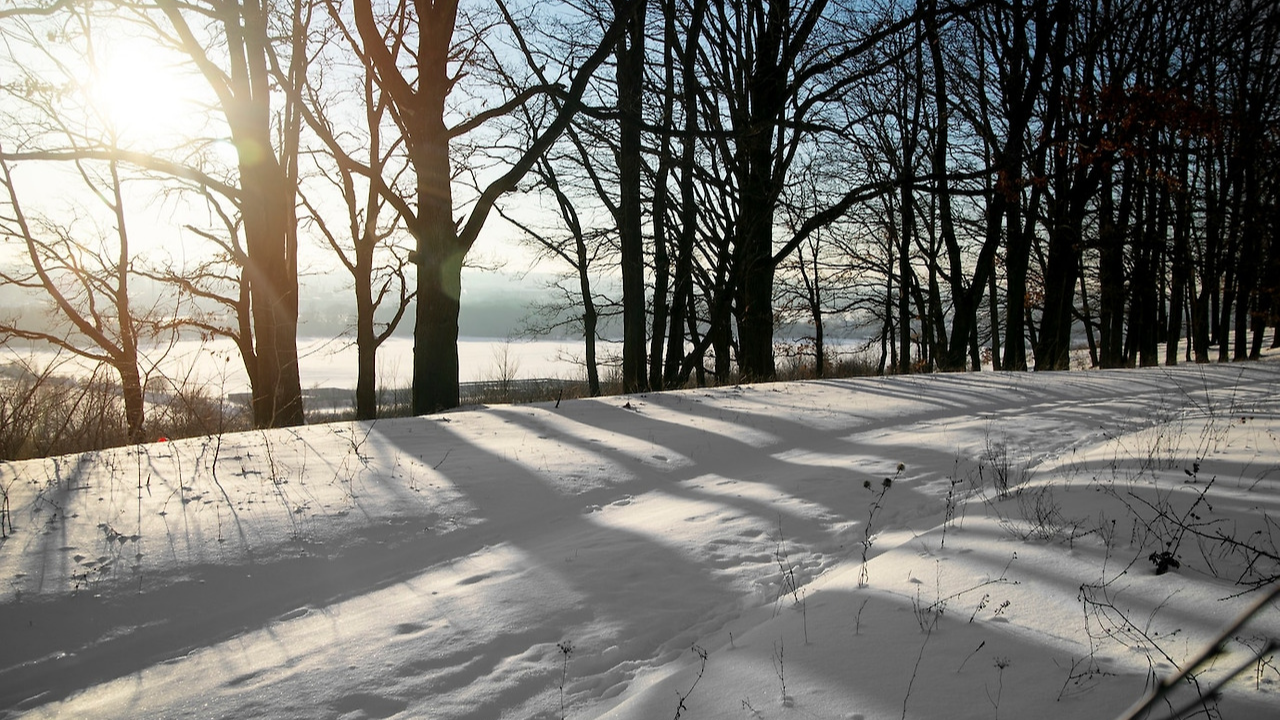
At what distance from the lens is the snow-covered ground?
2.54 m

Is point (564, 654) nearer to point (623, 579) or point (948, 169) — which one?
point (623, 579)

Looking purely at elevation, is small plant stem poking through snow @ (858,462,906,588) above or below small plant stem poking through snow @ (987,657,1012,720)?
above

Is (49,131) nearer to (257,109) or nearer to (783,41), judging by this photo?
(257,109)

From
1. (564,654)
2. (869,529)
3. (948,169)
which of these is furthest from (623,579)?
(948,169)

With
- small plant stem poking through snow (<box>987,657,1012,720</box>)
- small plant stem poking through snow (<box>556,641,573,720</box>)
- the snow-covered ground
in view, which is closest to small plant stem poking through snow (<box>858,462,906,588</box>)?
the snow-covered ground

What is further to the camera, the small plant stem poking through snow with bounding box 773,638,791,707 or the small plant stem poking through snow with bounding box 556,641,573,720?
the small plant stem poking through snow with bounding box 556,641,573,720

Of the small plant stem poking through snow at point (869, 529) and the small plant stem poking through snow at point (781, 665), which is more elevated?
the small plant stem poking through snow at point (869, 529)

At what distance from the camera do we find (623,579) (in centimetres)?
358

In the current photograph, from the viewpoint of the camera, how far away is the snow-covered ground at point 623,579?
2539mm

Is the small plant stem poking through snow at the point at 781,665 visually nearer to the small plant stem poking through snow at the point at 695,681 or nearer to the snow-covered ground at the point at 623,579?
the snow-covered ground at the point at 623,579

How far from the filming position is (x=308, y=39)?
1552 cm

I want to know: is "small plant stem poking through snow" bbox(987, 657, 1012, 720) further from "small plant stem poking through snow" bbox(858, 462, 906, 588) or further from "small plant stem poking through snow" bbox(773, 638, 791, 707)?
"small plant stem poking through snow" bbox(858, 462, 906, 588)

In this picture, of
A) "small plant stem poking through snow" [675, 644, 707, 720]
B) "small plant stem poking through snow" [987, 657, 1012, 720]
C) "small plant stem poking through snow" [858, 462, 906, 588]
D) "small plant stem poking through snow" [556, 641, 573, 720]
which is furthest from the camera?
"small plant stem poking through snow" [858, 462, 906, 588]

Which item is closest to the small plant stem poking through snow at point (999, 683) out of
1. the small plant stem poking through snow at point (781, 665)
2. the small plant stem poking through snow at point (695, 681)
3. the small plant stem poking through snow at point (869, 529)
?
the small plant stem poking through snow at point (781, 665)
